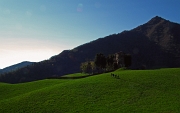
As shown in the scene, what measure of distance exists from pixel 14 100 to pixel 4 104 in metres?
2.43

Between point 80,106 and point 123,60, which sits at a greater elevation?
point 123,60

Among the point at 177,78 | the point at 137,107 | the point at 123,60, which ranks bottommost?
the point at 137,107

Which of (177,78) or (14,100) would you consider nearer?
(14,100)

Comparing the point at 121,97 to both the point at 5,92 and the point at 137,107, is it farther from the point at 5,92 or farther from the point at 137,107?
the point at 5,92

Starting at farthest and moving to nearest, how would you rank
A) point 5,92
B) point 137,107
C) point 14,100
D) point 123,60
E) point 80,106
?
1. point 123,60
2. point 5,92
3. point 14,100
4. point 80,106
5. point 137,107

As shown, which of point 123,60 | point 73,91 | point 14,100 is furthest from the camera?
point 123,60

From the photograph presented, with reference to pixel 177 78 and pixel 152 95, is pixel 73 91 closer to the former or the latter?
pixel 152 95

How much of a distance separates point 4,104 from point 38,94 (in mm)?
7955

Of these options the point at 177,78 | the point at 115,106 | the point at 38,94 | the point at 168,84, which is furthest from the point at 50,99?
the point at 177,78

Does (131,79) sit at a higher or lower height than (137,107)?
higher

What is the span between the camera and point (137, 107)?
36062 mm

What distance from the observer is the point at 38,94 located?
47.3 metres

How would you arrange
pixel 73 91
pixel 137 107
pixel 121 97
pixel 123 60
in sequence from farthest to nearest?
pixel 123 60
pixel 73 91
pixel 121 97
pixel 137 107

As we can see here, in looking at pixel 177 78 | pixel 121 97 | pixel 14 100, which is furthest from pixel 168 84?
pixel 14 100
